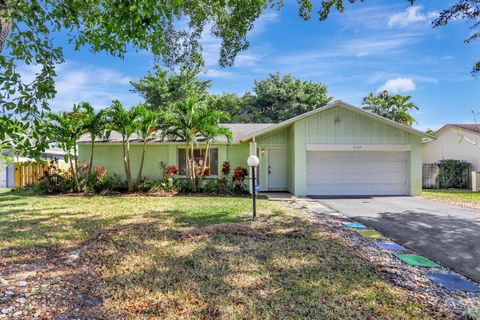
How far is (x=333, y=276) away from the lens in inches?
169

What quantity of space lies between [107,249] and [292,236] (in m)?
3.64

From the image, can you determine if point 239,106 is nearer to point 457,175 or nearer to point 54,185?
point 457,175

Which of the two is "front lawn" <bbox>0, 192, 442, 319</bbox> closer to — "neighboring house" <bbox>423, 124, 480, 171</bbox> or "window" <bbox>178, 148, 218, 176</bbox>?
"window" <bbox>178, 148, 218, 176</bbox>

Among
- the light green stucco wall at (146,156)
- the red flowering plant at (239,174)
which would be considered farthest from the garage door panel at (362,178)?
the light green stucco wall at (146,156)

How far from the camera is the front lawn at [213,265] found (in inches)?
134

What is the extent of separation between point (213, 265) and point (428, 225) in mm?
6063

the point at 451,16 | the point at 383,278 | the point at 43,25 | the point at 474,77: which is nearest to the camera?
the point at 43,25

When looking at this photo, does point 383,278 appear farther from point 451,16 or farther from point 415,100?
→ point 415,100

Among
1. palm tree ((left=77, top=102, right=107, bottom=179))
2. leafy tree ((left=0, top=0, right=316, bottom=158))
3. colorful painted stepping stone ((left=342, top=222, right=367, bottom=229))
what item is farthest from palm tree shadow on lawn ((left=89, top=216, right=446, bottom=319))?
palm tree ((left=77, top=102, right=107, bottom=179))

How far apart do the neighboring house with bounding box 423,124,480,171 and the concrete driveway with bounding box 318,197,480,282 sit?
9.63m

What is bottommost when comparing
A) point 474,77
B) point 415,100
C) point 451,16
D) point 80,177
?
point 80,177

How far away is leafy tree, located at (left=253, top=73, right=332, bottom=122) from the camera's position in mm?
29422

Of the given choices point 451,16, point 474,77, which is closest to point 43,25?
point 451,16

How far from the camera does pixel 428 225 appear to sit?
7.76 meters
